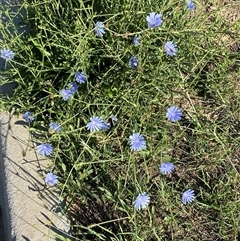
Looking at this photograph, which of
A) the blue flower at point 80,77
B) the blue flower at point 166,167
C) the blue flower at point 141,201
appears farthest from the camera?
the blue flower at point 80,77

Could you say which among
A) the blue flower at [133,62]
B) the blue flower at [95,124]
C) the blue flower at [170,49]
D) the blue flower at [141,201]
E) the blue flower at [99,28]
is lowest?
the blue flower at [141,201]

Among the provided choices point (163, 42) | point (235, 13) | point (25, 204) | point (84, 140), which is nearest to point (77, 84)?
point (84, 140)

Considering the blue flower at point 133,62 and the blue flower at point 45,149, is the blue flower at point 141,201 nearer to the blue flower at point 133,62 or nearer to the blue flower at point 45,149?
the blue flower at point 45,149

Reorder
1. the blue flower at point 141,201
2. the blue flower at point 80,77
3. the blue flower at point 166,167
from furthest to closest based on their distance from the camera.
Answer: the blue flower at point 80,77
the blue flower at point 166,167
the blue flower at point 141,201

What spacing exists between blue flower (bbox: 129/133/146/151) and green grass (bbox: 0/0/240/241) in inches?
2.9

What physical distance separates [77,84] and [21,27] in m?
0.49

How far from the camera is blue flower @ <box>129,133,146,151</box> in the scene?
208 cm

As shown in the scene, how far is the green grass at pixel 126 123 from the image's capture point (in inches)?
86.9

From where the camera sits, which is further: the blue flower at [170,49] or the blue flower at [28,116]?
the blue flower at [28,116]

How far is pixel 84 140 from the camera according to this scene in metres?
2.35

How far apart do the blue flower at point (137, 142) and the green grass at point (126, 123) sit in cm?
7

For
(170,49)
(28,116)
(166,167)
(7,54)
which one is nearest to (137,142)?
(166,167)

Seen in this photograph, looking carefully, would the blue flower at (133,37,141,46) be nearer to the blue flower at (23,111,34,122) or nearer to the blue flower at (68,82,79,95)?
the blue flower at (68,82,79,95)

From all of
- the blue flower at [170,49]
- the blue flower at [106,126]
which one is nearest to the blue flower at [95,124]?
the blue flower at [106,126]
